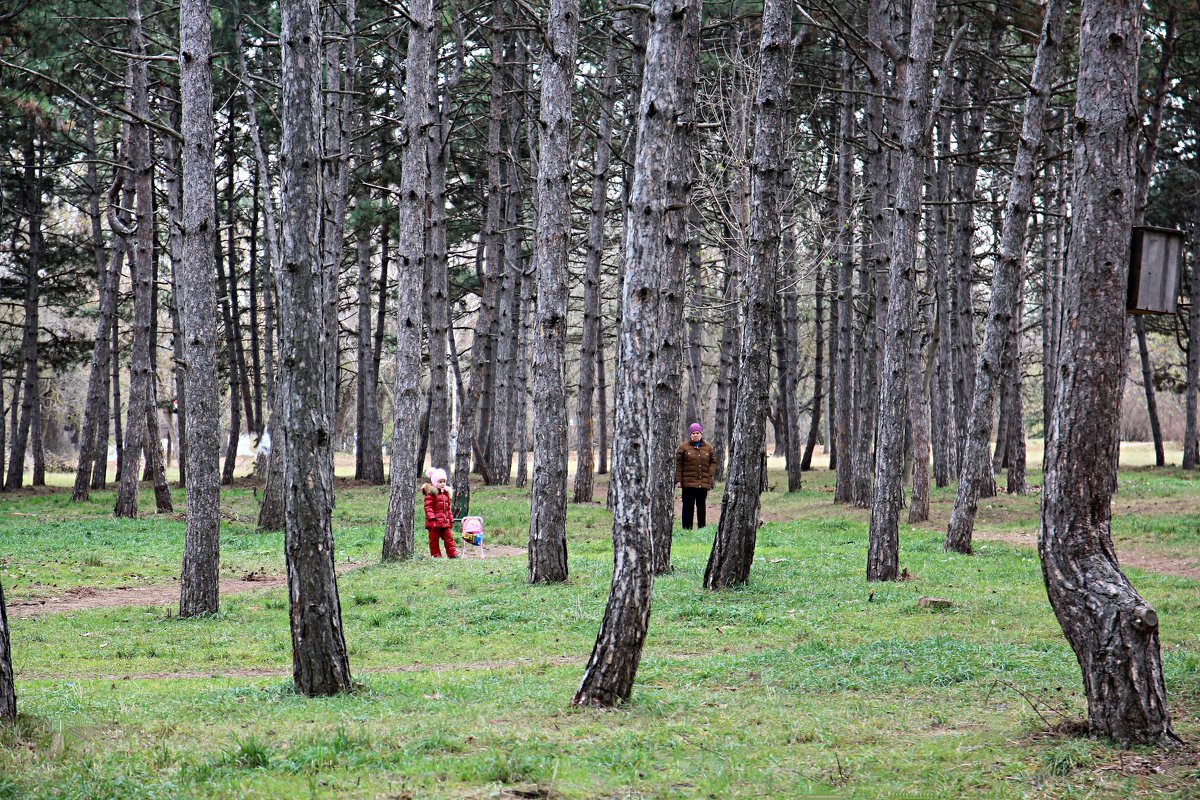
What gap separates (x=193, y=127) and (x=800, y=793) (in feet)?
31.7

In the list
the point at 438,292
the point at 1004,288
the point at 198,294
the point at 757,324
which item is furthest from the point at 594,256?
the point at 198,294

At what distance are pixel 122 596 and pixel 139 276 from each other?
11160mm

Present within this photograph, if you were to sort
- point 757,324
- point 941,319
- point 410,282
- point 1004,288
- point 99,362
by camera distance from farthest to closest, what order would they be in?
point 99,362, point 941,319, point 410,282, point 1004,288, point 757,324

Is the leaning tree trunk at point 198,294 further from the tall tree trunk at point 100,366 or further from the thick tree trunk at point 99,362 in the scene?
the thick tree trunk at point 99,362

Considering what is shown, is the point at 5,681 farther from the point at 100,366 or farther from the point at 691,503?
the point at 100,366

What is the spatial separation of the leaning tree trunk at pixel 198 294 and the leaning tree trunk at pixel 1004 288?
10.5 metres

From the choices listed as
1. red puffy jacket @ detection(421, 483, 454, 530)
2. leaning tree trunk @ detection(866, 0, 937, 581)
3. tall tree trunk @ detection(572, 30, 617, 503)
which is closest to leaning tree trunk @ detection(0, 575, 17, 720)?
leaning tree trunk @ detection(866, 0, 937, 581)

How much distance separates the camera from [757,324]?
39.9 feet

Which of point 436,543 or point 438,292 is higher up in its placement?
point 438,292

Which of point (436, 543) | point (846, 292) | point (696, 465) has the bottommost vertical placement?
point (436, 543)

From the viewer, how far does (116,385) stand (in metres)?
32.8

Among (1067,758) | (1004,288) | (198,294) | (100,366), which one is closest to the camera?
(1067,758)

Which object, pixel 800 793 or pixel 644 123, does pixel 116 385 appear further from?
pixel 800 793

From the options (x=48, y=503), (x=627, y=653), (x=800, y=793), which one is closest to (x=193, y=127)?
(x=627, y=653)
